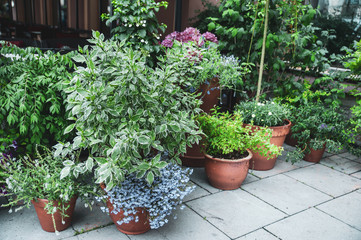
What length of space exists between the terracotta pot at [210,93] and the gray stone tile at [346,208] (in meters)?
1.45

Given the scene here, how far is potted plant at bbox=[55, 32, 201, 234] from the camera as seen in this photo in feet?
7.07

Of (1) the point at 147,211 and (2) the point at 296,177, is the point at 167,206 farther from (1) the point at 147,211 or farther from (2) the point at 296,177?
(2) the point at 296,177

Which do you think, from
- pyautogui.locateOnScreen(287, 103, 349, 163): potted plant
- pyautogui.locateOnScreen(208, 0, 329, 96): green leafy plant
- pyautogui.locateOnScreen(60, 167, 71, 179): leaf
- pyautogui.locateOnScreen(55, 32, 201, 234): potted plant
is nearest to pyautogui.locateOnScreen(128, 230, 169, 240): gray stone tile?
pyautogui.locateOnScreen(55, 32, 201, 234): potted plant

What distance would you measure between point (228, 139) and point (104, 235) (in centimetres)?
134

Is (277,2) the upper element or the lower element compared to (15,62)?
upper

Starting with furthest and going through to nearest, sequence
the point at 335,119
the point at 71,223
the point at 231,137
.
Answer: the point at 335,119 < the point at 231,137 < the point at 71,223

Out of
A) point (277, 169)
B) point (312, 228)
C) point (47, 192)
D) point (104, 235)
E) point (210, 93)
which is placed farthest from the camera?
point (277, 169)

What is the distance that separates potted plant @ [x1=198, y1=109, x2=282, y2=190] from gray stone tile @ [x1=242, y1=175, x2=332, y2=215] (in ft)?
0.79

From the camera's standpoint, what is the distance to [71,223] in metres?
2.52

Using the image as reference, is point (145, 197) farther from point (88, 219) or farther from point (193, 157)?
point (193, 157)

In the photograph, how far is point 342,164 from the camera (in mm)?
3955

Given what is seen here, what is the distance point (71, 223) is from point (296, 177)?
2324mm

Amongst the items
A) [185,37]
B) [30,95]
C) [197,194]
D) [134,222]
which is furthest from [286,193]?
[30,95]

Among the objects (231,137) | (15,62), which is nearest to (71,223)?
(15,62)
